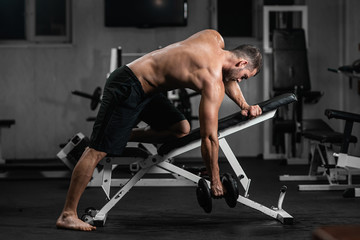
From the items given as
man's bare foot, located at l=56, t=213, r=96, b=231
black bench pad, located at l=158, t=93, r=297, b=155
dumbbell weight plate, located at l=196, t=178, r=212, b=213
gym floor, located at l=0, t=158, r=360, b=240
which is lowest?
gym floor, located at l=0, t=158, r=360, b=240

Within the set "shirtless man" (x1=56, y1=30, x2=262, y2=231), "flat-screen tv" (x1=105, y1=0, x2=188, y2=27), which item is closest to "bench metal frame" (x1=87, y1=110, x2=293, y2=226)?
"shirtless man" (x1=56, y1=30, x2=262, y2=231)

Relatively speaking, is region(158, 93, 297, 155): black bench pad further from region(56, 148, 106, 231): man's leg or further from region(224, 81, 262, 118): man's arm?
region(56, 148, 106, 231): man's leg

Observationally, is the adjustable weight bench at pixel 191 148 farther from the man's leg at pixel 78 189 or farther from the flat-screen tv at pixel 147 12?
the flat-screen tv at pixel 147 12

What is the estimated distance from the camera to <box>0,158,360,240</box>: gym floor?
2705mm

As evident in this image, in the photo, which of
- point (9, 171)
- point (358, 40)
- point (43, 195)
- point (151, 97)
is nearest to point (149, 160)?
point (151, 97)

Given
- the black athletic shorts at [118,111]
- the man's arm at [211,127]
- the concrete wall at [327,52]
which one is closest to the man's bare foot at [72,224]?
the black athletic shorts at [118,111]

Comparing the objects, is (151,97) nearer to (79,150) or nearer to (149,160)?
(149,160)

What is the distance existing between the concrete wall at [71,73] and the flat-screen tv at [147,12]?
0.25 m

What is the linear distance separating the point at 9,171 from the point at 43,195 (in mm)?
1617

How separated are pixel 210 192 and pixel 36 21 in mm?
5071

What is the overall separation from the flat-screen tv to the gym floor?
8.97 ft

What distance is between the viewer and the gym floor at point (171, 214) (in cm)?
271

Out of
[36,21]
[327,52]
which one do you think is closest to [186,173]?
[327,52]

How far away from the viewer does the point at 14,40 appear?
22.9ft
